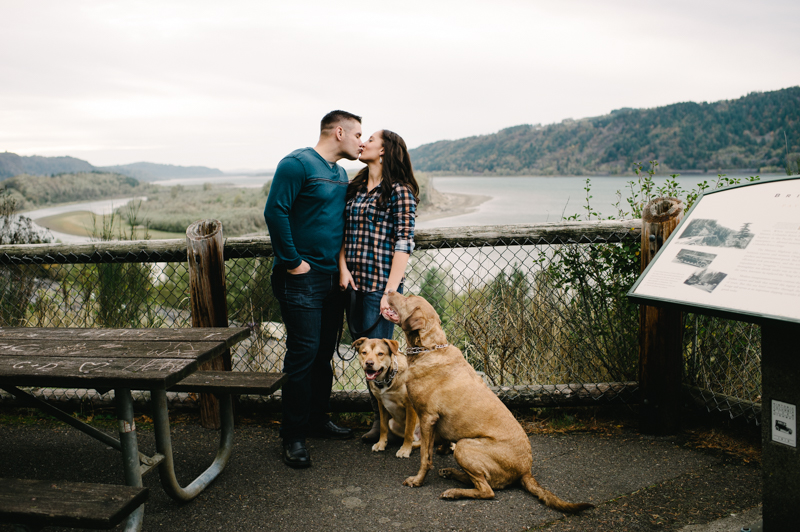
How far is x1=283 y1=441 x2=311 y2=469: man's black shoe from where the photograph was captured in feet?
10.6

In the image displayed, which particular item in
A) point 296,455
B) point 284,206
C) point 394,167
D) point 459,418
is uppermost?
point 394,167

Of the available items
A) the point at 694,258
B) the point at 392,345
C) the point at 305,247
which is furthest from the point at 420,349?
the point at 694,258

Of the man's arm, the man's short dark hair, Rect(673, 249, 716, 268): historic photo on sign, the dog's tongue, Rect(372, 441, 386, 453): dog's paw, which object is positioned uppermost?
the man's short dark hair

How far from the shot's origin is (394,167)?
339 cm

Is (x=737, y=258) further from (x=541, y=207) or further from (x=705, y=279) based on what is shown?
(x=541, y=207)

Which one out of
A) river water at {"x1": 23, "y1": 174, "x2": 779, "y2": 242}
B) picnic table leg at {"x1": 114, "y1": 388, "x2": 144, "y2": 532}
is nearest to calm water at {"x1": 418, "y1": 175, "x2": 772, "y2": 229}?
river water at {"x1": 23, "y1": 174, "x2": 779, "y2": 242}

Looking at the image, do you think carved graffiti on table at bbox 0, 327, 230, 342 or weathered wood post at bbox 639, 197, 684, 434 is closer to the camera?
carved graffiti on table at bbox 0, 327, 230, 342

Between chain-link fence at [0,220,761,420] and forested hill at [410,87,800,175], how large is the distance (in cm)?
116

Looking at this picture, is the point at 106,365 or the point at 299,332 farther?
the point at 299,332

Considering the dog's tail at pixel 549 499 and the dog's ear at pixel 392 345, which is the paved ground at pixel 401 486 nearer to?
the dog's tail at pixel 549 499

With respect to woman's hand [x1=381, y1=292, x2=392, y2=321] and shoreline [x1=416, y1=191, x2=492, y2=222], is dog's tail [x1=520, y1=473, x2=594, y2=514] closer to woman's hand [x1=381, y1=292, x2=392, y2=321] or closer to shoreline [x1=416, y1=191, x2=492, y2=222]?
woman's hand [x1=381, y1=292, x2=392, y2=321]

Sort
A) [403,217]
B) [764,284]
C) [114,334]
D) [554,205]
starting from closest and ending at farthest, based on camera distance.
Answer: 1. [764,284]
2. [114,334]
3. [403,217]
4. [554,205]

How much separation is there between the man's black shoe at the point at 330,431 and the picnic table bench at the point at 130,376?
Result: 2.41 feet

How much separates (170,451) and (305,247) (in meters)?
1.43
